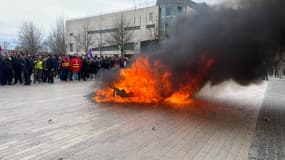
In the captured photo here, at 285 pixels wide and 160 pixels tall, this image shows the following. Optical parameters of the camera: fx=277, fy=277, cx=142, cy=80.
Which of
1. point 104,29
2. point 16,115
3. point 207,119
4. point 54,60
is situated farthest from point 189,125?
point 104,29

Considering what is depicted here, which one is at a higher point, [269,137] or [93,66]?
[93,66]

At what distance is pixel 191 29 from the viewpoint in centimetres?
959

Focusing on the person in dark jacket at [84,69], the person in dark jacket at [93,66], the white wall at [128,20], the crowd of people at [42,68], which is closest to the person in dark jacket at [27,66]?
the crowd of people at [42,68]

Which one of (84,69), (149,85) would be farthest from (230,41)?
(84,69)

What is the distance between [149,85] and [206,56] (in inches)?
89.4

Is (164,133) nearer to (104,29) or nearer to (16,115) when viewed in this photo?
(16,115)

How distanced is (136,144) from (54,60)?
44.2 ft

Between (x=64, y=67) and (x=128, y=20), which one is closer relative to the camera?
(x=64, y=67)

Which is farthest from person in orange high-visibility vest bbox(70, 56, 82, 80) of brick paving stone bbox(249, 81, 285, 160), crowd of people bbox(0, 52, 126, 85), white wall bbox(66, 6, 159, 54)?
white wall bbox(66, 6, 159, 54)

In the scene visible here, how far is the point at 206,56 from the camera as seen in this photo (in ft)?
30.2

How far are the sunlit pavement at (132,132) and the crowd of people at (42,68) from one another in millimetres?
6355

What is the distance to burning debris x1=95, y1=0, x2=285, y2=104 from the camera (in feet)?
25.5

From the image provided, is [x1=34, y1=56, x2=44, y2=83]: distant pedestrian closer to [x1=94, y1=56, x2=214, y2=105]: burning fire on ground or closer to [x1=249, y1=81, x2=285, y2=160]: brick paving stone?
[x1=94, y1=56, x2=214, y2=105]: burning fire on ground

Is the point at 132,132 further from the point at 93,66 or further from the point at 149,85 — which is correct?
the point at 93,66
